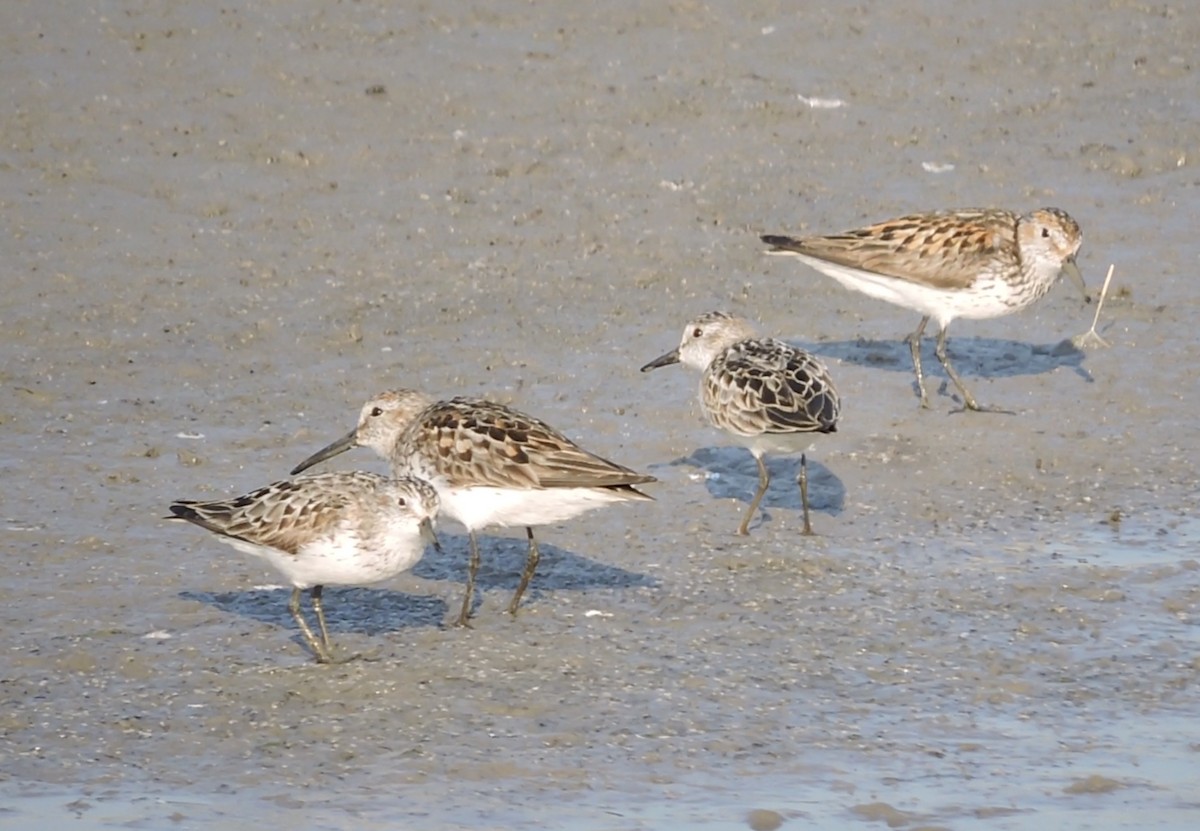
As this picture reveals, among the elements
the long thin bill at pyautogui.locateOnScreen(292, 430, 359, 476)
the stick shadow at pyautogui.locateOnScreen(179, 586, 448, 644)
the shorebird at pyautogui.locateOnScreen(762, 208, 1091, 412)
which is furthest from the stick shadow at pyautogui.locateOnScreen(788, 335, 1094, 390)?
the stick shadow at pyautogui.locateOnScreen(179, 586, 448, 644)

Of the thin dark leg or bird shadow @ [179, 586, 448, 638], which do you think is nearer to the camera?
the thin dark leg

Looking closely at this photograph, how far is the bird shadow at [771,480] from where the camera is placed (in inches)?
434

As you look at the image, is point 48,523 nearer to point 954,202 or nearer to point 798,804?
point 798,804

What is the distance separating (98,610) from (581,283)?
525 centimetres

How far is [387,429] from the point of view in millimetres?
10055

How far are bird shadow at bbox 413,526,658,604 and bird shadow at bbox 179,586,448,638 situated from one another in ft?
0.92

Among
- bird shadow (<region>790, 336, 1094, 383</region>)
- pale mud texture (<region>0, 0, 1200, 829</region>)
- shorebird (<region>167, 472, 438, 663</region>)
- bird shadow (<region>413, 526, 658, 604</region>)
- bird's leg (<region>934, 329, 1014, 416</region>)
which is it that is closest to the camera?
pale mud texture (<region>0, 0, 1200, 829</region>)

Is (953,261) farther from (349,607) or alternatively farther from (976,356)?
(349,607)

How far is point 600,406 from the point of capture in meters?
12.0

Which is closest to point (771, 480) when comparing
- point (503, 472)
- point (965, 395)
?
point (965, 395)

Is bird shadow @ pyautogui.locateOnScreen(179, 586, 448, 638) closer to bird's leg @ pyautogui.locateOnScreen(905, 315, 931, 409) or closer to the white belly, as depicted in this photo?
the white belly

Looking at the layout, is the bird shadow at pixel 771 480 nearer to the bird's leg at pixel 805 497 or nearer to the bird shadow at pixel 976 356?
the bird's leg at pixel 805 497

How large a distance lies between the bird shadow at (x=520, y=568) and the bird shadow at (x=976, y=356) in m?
3.35

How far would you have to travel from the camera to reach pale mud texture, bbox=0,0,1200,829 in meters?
8.00
